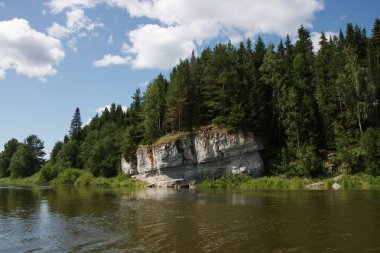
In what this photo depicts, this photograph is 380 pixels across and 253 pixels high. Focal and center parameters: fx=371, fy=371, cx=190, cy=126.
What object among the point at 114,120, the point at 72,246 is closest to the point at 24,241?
the point at 72,246

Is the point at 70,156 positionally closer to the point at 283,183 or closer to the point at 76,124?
the point at 76,124

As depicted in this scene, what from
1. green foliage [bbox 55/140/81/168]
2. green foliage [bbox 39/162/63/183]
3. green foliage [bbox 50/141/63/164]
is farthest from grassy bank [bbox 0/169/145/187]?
green foliage [bbox 50/141/63/164]

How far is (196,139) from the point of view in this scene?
69.6 meters

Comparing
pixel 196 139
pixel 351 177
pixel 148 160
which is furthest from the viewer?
pixel 148 160

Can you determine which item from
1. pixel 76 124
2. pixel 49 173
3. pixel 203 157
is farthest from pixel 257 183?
pixel 76 124

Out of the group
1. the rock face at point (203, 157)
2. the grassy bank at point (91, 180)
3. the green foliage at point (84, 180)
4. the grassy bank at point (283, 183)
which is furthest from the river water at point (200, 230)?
the green foliage at point (84, 180)

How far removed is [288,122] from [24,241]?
169 ft

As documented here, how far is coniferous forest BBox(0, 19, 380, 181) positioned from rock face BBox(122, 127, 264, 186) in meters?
2.27

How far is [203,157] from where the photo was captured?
222 feet

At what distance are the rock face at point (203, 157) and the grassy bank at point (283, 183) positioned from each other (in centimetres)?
248

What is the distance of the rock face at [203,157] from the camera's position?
65.4 meters

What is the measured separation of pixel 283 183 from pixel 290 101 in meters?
14.7

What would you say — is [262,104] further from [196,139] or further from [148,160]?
[148,160]

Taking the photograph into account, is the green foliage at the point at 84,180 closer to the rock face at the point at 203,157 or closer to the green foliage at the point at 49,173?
the green foliage at the point at 49,173
